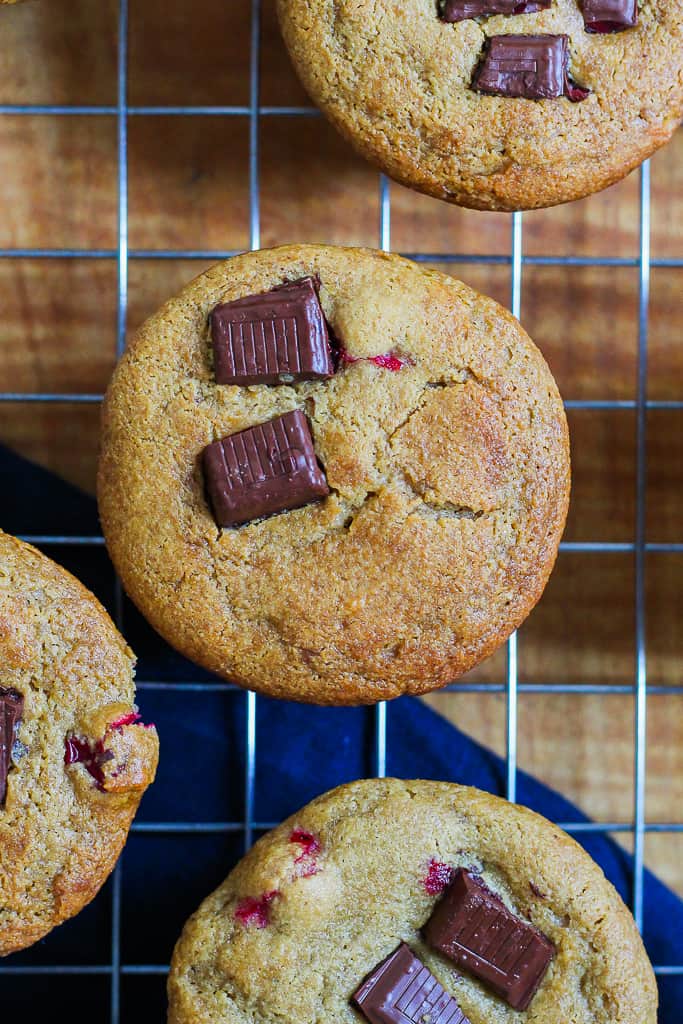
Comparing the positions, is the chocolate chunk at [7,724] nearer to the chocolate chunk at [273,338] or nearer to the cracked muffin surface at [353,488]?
the cracked muffin surface at [353,488]

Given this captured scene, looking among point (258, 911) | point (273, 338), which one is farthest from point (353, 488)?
point (258, 911)

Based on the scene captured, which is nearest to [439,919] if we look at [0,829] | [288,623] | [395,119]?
[288,623]

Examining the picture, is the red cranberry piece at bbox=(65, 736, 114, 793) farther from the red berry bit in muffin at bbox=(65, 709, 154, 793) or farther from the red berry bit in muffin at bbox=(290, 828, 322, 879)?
the red berry bit in muffin at bbox=(290, 828, 322, 879)

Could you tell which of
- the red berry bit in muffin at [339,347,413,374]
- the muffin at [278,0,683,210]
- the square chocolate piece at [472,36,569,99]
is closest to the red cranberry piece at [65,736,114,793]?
the red berry bit in muffin at [339,347,413,374]

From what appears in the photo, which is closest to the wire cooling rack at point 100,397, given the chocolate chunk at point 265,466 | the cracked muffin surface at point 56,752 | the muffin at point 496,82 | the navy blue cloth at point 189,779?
the navy blue cloth at point 189,779

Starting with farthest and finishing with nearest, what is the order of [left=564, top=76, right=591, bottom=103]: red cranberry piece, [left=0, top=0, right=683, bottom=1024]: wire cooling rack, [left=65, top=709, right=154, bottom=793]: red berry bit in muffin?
[left=0, top=0, right=683, bottom=1024]: wire cooling rack
[left=564, top=76, right=591, bottom=103]: red cranberry piece
[left=65, top=709, right=154, bottom=793]: red berry bit in muffin

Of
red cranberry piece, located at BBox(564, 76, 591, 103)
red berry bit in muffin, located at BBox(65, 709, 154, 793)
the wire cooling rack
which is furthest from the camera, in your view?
the wire cooling rack

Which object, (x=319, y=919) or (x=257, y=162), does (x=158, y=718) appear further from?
(x=257, y=162)

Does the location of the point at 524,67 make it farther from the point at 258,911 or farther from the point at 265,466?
the point at 258,911
